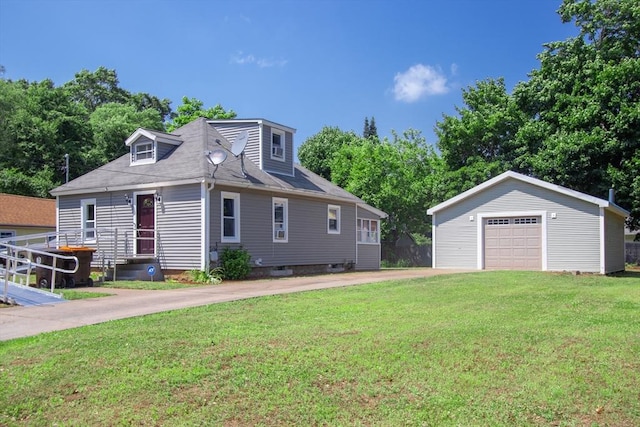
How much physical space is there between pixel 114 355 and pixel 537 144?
25821 millimetres

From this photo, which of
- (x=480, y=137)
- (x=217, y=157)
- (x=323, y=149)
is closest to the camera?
(x=217, y=157)

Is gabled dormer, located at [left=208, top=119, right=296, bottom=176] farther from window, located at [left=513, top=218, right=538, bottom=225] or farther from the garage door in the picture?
window, located at [left=513, top=218, right=538, bottom=225]

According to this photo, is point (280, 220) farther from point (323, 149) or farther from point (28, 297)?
point (323, 149)

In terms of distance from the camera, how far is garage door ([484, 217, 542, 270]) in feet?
70.5

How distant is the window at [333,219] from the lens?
22.8m

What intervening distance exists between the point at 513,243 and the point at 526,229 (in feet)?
2.49

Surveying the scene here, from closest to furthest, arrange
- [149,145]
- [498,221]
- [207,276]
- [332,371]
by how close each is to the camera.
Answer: [332,371]
[207,276]
[149,145]
[498,221]

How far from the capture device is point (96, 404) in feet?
16.3

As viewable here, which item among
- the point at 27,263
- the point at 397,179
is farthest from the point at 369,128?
the point at 27,263

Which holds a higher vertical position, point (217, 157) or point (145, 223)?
point (217, 157)

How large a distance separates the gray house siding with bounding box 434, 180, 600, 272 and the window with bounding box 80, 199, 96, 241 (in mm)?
13934

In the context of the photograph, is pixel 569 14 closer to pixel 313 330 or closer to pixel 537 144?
pixel 537 144

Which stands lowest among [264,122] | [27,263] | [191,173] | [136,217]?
[27,263]

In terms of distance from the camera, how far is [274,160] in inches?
832
